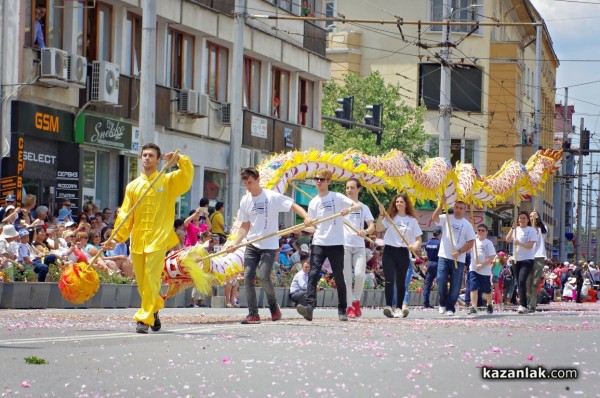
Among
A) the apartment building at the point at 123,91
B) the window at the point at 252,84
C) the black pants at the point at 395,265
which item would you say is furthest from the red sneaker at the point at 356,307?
the window at the point at 252,84

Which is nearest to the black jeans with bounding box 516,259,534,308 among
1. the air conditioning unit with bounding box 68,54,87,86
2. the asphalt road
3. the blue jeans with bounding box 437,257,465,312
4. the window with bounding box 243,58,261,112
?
the blue jeans with bounding box 437,257,465,312

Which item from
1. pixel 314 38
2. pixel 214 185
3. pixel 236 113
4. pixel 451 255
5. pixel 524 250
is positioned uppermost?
pixel 314 38

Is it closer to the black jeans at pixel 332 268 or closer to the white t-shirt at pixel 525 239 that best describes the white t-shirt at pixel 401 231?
the black jeans at pixel 332 268

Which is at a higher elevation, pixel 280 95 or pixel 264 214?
pixel 280 95

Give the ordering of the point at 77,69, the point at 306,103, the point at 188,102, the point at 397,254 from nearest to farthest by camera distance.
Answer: the point at 397,254 < the point at 77,69 < the point at 188,102 < the point at 306,103

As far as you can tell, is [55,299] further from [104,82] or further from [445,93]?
[445,93]

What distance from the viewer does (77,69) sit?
100 ft

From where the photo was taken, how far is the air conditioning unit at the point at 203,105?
38.5 metres

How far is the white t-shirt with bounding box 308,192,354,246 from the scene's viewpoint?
1789cm

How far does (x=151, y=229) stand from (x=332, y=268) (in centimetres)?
395

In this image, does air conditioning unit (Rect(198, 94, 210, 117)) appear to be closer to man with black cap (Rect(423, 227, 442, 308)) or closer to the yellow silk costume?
man with black cap (Rect(423, 227, 442, 308))

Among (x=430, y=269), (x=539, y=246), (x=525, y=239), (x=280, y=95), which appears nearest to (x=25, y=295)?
(x=525, y=239)

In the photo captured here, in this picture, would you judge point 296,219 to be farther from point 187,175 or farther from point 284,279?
point 187,175

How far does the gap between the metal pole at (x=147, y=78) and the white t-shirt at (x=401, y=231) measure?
8329mm
